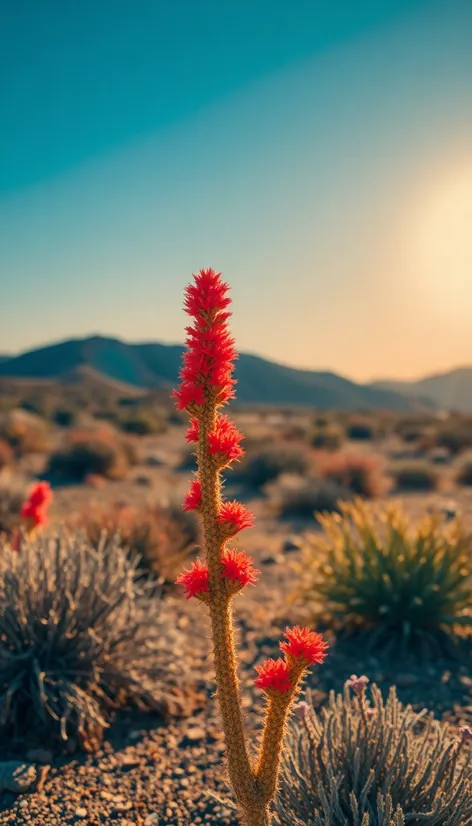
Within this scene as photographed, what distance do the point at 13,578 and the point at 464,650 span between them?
150 inches

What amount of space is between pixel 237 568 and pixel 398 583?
4.14 metres

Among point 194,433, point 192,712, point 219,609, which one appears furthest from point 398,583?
point 194,433

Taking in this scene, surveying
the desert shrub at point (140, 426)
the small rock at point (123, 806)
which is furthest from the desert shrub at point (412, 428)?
the small rock at point (123, 806)

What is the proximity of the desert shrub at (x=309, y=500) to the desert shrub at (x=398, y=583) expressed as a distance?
6966 mm

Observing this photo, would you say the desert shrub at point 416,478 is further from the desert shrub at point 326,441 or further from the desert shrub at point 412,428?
the desert shrub at point 412,428

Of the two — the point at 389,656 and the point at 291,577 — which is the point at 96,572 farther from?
the point at 291,577

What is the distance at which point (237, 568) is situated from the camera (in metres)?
2.37

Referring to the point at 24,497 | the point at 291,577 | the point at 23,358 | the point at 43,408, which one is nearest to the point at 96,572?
the point at 291,577

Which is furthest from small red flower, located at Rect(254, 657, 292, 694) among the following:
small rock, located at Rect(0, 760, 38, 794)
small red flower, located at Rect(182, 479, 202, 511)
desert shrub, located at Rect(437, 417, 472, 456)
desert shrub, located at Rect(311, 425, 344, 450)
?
desert shrub, located at Rect(311, 425, 344, 450)

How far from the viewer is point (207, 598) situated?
239 centimetres

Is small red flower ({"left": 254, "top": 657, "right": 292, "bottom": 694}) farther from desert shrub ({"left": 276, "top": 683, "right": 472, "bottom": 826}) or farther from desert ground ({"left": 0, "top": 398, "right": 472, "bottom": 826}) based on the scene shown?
desert ground ({"left": 0, "top": 398, "right": 472, "bottom": 826})

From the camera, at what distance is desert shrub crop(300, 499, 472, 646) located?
19.8 feet

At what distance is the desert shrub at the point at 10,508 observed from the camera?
9.41m

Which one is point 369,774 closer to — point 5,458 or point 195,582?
point 195,582
